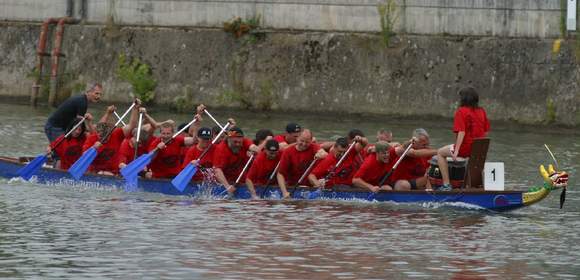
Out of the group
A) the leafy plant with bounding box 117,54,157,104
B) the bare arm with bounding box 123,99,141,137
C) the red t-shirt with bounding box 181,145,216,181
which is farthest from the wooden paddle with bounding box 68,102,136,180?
the leafy plant with bounding box 117,54,157,104

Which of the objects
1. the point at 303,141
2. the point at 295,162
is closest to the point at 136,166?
the point at 295,162

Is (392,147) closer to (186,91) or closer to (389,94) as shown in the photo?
(389,94)

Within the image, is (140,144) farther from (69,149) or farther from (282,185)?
(282,185)

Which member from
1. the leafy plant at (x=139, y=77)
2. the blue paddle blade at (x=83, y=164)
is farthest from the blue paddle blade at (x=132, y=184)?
the leafy plant at (x=139, y=77)

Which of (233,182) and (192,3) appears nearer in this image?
(233,182)

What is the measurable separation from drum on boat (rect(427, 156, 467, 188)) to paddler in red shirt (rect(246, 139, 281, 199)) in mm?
2472

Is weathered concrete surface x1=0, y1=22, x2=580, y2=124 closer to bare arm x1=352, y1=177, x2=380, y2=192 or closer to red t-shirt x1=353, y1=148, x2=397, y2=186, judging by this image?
red t-shirt x1=353, y1=148, x2=397, y2=186

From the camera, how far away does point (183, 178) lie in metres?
24.7

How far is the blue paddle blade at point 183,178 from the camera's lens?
80.8 ft

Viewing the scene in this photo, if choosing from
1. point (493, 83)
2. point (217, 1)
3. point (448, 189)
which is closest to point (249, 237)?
point (448, 189)

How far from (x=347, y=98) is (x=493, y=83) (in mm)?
3444

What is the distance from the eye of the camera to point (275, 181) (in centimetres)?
2447

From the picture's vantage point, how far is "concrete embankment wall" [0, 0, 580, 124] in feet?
113

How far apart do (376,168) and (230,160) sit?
2.41 m
